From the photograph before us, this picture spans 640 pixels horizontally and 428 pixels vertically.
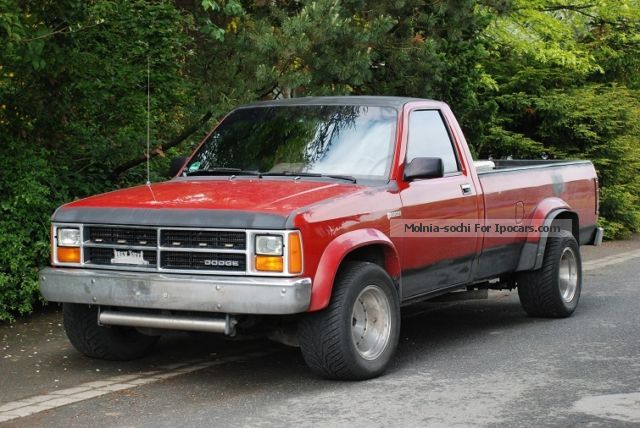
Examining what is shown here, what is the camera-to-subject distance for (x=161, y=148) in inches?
472

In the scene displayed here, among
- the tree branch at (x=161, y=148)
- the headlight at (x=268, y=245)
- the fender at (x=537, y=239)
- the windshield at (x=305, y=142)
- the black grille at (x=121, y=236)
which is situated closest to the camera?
the headlight at (x=268, y=245)

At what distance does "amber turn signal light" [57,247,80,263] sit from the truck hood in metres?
0.20

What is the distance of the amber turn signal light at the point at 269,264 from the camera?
7.23 m

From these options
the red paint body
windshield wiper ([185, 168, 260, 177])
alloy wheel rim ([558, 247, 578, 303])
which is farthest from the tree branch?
alloy wheel rim ([558, 247, 578, 303])

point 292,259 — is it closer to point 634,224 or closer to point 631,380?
point 631,380

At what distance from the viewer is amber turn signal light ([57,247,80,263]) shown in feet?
26.0

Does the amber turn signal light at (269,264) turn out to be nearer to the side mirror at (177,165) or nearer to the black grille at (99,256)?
the black grille at (99,256)

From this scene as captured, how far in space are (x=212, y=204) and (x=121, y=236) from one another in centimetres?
68

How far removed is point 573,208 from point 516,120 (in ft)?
29.6

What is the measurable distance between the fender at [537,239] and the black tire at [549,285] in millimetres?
119

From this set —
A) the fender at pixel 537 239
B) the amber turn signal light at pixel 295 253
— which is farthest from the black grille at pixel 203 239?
the fender at pixel 537 239

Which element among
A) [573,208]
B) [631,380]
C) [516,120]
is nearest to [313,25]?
[573,208]

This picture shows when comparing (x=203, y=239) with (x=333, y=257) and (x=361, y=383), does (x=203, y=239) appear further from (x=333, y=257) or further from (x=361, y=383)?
(x=361, y=383)

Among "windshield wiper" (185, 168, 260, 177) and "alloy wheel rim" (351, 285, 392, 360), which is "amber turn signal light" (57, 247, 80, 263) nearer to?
"windshield wiper" (185, 168, 260, 177)
